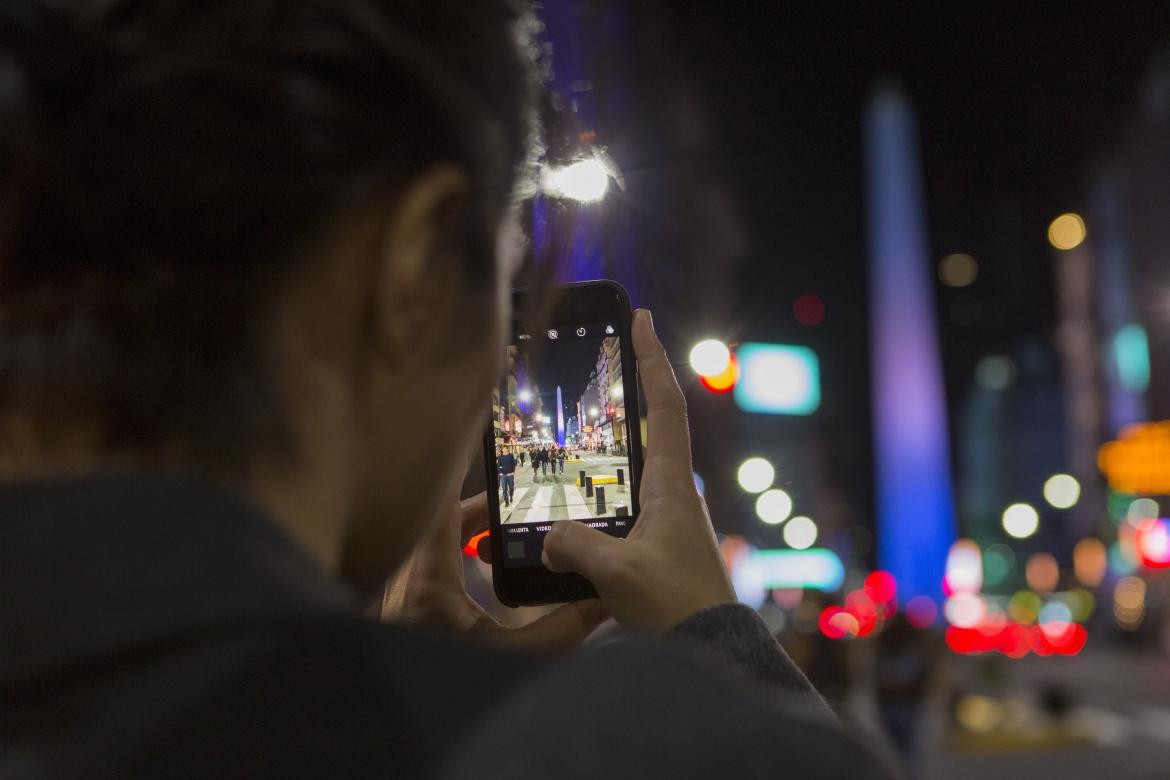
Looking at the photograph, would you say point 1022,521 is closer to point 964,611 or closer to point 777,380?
point 964,611

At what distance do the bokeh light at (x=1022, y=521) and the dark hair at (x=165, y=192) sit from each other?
2997 inches

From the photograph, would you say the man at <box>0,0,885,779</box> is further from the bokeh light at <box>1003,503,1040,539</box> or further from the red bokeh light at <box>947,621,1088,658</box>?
the bokeh light at <box>1003,503,1040,539</box>

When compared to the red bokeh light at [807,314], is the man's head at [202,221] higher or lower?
lower

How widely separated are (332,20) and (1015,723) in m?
17.4

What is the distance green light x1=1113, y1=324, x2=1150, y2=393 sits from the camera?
46.3 m

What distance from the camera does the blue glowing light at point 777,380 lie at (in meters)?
2.36

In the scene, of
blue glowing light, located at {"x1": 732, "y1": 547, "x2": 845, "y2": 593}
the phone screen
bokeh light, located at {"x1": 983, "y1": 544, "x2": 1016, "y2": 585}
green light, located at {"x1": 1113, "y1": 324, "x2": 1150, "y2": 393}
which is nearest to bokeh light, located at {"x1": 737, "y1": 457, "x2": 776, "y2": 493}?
the phone screen

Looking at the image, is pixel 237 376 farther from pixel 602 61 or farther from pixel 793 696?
pixel 602 61

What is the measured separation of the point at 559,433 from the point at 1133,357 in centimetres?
5329

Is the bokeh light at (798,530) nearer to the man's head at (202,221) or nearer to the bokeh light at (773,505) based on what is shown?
the bokeh light at (773,505)

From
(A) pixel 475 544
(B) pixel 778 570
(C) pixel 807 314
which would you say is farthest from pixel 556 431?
(B) pixel 778 570

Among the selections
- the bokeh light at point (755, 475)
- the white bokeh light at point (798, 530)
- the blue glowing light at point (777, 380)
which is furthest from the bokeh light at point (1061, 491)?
the bokeh light at point (755, 475)

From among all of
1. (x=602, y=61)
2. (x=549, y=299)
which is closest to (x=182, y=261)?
(x=549, y=299)

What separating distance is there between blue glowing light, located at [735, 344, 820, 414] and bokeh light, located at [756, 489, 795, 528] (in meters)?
0.21
